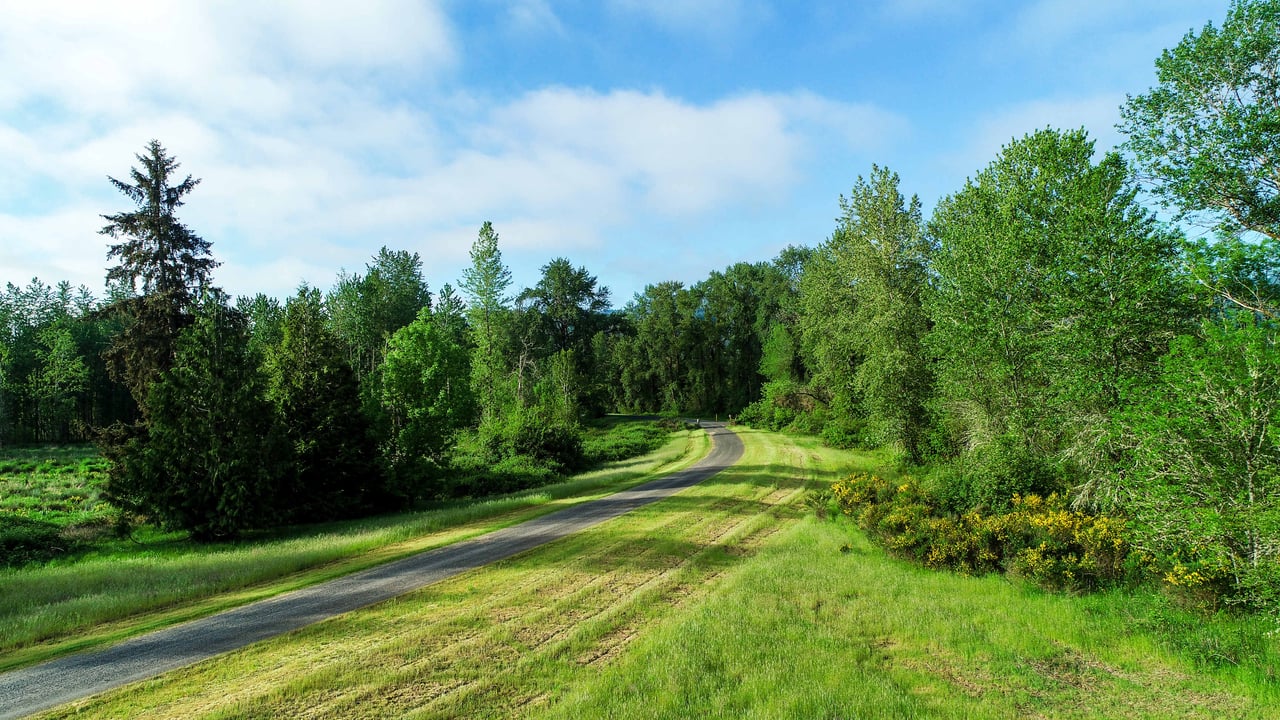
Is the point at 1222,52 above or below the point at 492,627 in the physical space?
above

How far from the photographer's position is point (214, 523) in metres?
18.3

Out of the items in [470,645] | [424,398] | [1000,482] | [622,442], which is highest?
[424,398]

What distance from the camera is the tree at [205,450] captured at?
18062 millimetres

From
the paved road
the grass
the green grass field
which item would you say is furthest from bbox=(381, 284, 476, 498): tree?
the green grass field

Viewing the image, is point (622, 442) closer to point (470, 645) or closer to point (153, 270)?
point (153, 270)

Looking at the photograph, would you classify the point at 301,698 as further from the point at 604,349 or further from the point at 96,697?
the point at 604,349

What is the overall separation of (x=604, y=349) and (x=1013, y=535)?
7647 centimetres

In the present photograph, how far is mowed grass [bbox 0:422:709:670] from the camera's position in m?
8.69

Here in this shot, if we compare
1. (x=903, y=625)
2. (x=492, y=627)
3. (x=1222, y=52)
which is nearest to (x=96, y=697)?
(x=492, y=627)

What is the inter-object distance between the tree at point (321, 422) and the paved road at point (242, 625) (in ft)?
34.3

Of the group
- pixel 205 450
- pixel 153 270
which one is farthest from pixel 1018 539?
pixel 153 270

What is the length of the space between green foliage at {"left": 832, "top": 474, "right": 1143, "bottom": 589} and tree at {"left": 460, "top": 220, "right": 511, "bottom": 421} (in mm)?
28404

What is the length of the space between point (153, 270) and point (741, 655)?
33.5 m

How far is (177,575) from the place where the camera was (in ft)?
40.4
